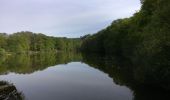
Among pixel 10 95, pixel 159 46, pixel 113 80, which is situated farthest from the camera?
pixel 113 80

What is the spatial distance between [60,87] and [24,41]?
15556 cm

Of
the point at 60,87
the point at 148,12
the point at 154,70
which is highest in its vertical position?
the point at 148,12

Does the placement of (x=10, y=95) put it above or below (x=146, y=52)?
below

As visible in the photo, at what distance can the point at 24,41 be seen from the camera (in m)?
190

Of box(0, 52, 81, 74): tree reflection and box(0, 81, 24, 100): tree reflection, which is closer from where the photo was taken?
box(0, 81, 24, 100): tree reflection

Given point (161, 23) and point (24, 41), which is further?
point (24, 41)

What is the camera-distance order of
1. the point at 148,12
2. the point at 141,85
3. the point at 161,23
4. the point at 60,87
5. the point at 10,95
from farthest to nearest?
the point at 148,12 → the point at 60,87 → the point at 141,85 → the point at 161,23 → the point at 10,95

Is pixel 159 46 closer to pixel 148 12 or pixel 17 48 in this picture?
pixel 148 12

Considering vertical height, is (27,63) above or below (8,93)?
below

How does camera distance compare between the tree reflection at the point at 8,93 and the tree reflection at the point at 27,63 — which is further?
the tree reflection at the point at 27,63

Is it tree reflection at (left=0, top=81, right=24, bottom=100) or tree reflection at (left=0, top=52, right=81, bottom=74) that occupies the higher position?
tree reflection at (left=0, top=81, right=24, bottom=100)

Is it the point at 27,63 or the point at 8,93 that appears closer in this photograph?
the point at 8,93

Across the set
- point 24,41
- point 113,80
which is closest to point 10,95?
point 113,80

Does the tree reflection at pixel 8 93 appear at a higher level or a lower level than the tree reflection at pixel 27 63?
higher
